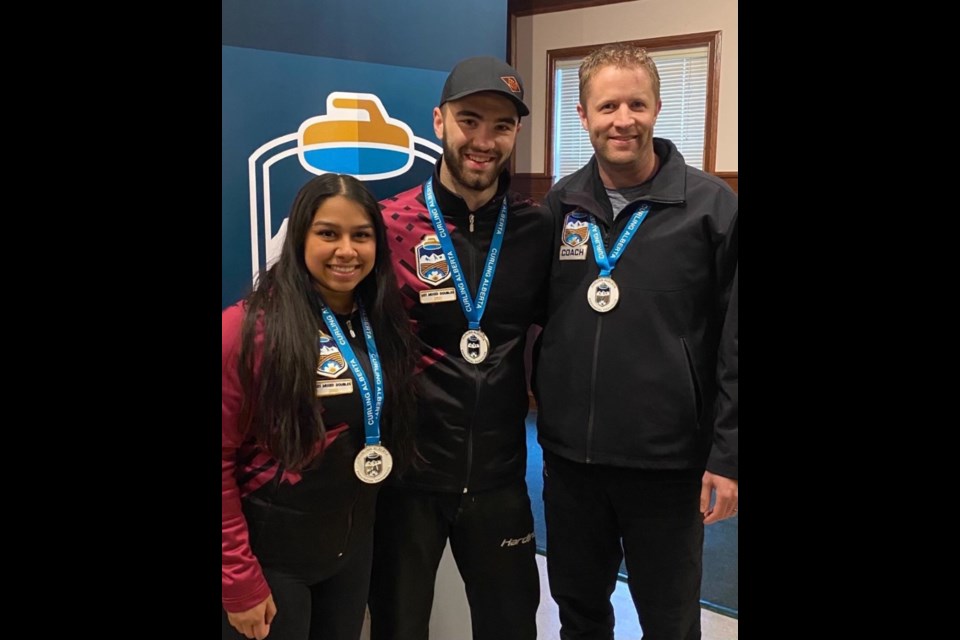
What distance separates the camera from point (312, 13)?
2.01 m

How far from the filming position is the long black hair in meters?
1.62

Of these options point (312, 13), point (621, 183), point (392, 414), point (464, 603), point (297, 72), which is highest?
point (312, 13)

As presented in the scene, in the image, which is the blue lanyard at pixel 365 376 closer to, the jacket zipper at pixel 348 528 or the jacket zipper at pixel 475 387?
the jacket zipper at pixel 348 528

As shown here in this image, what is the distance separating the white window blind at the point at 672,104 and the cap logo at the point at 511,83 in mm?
2477

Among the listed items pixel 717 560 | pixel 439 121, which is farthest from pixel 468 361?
pixel 717 560

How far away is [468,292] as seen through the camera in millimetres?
1934

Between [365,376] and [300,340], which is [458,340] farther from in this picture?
[300,340]

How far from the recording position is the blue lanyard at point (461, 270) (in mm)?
1928

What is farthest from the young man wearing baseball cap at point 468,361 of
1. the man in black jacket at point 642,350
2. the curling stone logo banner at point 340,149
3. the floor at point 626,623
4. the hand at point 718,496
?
the floor at point 626,623

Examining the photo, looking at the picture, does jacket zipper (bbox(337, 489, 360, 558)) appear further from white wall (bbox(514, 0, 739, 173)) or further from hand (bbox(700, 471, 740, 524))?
white wall (bbox(514, 0, 739, 173))

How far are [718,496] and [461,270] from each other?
880 mm
